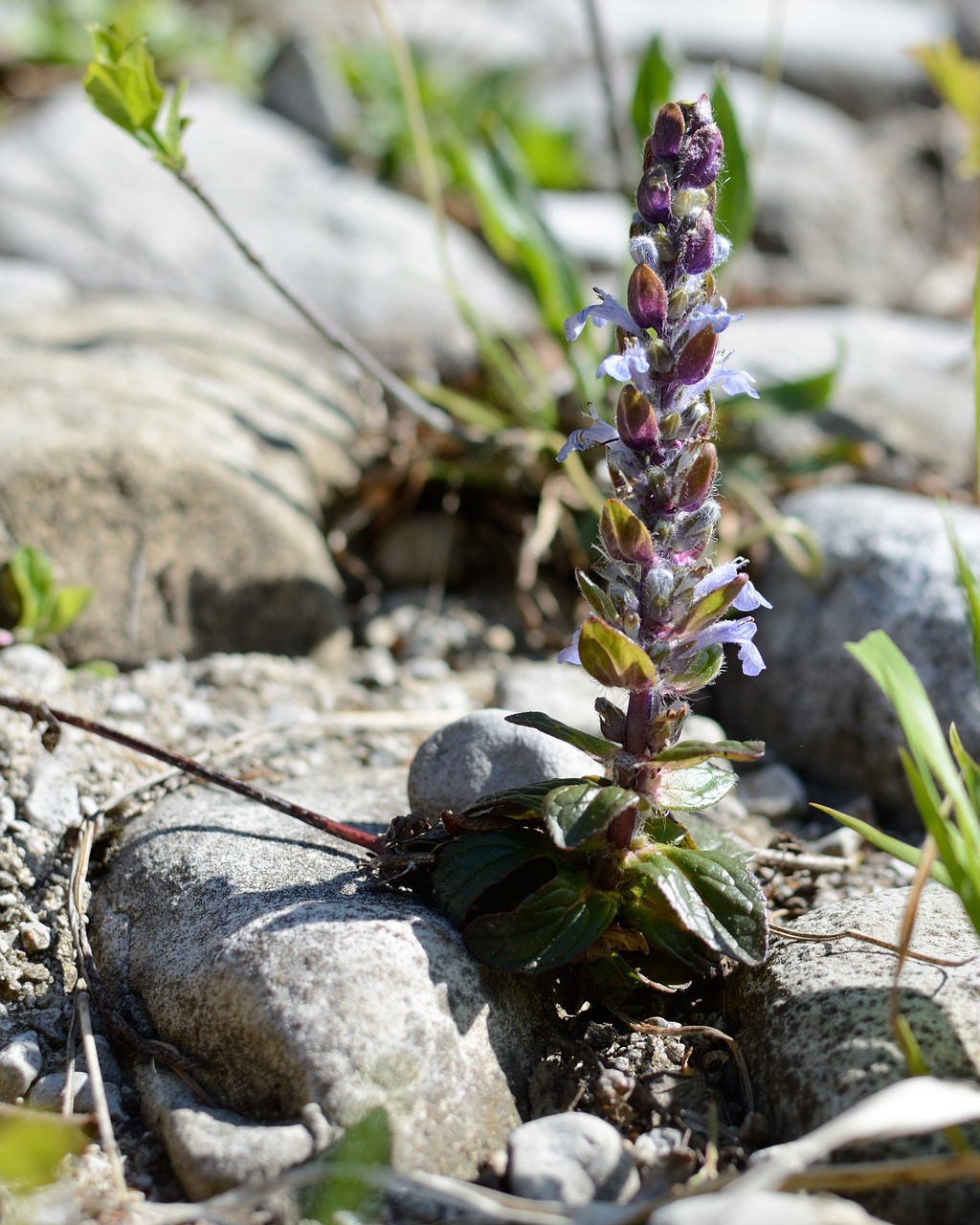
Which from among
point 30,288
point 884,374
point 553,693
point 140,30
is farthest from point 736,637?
point 140,30

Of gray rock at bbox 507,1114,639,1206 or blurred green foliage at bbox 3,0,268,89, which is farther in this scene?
blurred green foliage at bbox 3,0,268,89

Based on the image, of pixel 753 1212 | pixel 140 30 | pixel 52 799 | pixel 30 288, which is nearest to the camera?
pixel 753 1212

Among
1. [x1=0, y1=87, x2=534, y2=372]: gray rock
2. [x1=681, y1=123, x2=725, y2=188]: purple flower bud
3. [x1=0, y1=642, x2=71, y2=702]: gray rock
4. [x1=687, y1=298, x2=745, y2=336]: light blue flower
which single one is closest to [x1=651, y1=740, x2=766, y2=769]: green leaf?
[x1=687, y1=298, x2=745, y2=336]: light blue flower

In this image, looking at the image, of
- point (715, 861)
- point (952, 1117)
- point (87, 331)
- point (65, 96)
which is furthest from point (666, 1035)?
point (65, 96)

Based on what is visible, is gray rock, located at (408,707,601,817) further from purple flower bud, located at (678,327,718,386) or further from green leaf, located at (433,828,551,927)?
purple flower bud, located at (678,327,718,386)

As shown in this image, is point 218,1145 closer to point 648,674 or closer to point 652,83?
point 648,674

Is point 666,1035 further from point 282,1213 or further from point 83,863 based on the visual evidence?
point 83,863
